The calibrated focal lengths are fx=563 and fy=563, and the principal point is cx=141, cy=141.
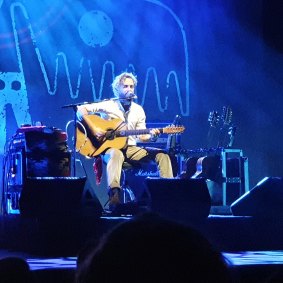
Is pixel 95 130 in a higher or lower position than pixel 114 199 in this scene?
higher

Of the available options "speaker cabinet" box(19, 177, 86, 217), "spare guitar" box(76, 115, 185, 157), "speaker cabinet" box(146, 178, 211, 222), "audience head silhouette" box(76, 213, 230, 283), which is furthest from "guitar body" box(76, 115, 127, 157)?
"audience head silhouette" box(76, 213, 230, 283)

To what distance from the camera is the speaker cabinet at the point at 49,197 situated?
4211 mm

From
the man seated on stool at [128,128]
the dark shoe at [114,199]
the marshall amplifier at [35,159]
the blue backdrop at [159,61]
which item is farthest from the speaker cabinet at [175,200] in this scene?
the blue backdrop at [159,61]

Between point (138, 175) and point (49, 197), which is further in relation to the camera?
point (138, 175)

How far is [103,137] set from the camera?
5.88 m

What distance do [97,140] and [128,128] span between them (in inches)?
16.2

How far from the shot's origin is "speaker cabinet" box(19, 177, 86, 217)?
13.8 ft

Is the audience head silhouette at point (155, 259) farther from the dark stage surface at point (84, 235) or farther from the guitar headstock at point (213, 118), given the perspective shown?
the guitar headstock at point (213, 118)

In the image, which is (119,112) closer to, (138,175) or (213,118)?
(138,175)

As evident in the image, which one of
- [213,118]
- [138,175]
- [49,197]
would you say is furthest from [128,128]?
[49,197]

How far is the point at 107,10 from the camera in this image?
781cm

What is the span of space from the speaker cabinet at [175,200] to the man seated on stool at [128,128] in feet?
2.88

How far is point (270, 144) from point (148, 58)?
88.6 inches

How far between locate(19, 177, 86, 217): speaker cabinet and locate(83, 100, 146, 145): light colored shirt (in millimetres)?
1809
